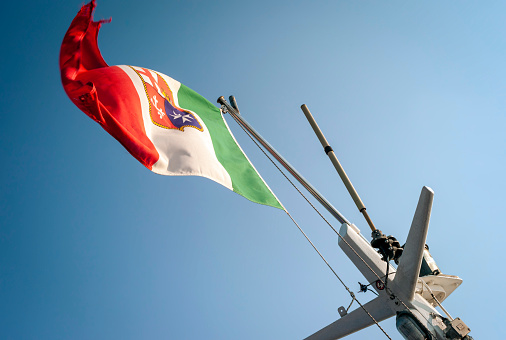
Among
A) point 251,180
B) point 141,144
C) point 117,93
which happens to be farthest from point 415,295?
point 117,93

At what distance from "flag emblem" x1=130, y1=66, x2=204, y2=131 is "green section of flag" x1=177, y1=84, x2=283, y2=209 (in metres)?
0.39

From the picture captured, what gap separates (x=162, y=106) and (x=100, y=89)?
4.57 ft

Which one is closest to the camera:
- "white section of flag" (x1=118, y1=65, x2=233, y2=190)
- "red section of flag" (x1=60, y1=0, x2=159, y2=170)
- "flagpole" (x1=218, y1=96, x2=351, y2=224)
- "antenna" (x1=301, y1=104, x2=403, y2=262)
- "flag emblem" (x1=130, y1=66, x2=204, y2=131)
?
"red section of flag" (x1=60, y1=0, x2=159, y2=170)

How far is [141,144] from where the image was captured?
618 centimetres

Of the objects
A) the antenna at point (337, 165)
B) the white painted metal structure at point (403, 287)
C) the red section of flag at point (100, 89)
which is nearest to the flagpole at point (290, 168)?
the white painted metal structure at point (403, 287)

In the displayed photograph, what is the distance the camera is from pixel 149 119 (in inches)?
285

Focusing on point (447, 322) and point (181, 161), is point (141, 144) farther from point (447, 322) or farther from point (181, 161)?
point (447, 322)

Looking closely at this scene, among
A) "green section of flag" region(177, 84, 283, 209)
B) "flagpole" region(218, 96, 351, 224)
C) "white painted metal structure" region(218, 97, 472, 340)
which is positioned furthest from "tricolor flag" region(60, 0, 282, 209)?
"white painted metal structure" region(218, 97, 472, 340)

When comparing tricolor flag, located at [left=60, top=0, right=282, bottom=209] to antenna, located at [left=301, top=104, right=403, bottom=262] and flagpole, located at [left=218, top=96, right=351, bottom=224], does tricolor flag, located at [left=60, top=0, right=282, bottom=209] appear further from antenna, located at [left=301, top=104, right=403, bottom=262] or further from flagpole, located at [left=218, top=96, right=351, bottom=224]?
antenna, located at [left=301, top=104, right=403, bottom=262]

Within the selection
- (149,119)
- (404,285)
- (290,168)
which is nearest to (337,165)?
(290,168)

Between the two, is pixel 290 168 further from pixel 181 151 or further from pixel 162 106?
pixel 162 106

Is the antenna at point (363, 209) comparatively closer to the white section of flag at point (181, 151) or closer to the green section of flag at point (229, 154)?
the green section of flag at point (229, 154)

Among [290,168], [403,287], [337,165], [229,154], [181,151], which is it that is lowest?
→ [403,287]

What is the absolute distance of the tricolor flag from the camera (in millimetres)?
6074
